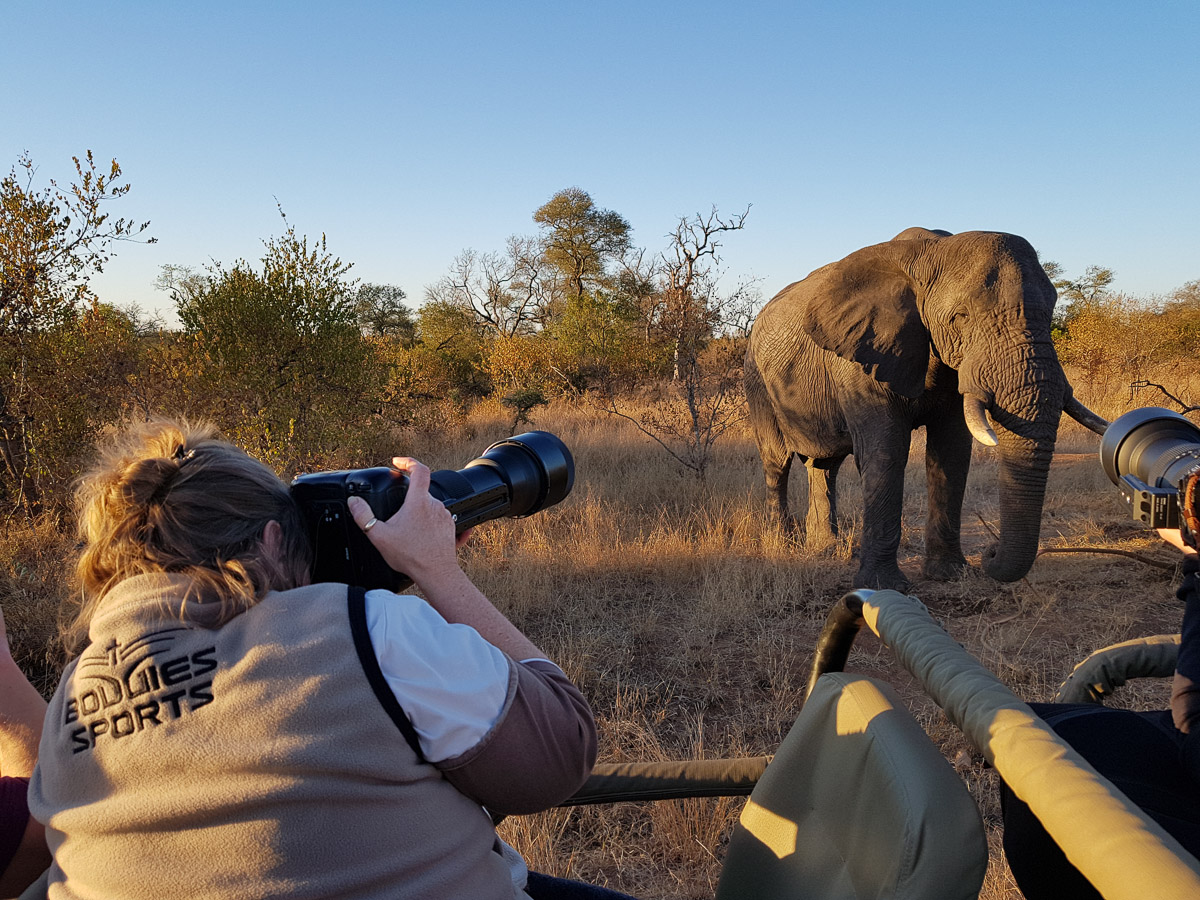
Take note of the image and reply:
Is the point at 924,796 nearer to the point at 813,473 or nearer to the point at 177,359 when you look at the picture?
the point at 813,473

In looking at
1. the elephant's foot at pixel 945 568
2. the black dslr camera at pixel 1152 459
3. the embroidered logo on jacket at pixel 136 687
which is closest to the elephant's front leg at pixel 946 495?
the elephant's foot at pixel 945 568

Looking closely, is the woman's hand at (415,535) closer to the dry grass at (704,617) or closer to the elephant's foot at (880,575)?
the dry grass at (704,617)

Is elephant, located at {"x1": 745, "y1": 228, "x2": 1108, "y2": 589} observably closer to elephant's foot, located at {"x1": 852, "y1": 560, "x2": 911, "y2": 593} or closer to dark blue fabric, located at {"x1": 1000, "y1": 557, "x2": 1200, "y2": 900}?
elephant's foot, located at {"x1": 852, "y1": 560, "x2": 911, "y2": 593}

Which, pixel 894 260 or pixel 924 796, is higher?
pixel 894 260

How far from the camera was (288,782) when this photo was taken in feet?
3.00

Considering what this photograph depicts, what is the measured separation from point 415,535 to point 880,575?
15.6 ft

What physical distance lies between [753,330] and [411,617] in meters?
7.50

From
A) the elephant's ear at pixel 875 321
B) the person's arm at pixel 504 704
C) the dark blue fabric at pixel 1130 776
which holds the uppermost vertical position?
the elephant's ear at pixel 875 321

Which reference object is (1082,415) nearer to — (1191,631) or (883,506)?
(883,506)

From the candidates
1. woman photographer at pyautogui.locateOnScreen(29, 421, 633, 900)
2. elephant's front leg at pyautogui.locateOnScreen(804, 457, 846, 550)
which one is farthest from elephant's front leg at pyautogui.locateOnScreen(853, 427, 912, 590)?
woman photographer at pyautogui.locateOnScreen(29, 421, 633, 900)

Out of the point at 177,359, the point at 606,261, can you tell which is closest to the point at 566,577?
the point at 177,359

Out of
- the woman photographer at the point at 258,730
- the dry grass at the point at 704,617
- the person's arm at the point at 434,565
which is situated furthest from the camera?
the dry grass at the point at 704,617

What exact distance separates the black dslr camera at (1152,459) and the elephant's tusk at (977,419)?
2959mm

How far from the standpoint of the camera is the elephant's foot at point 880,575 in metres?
5.38
